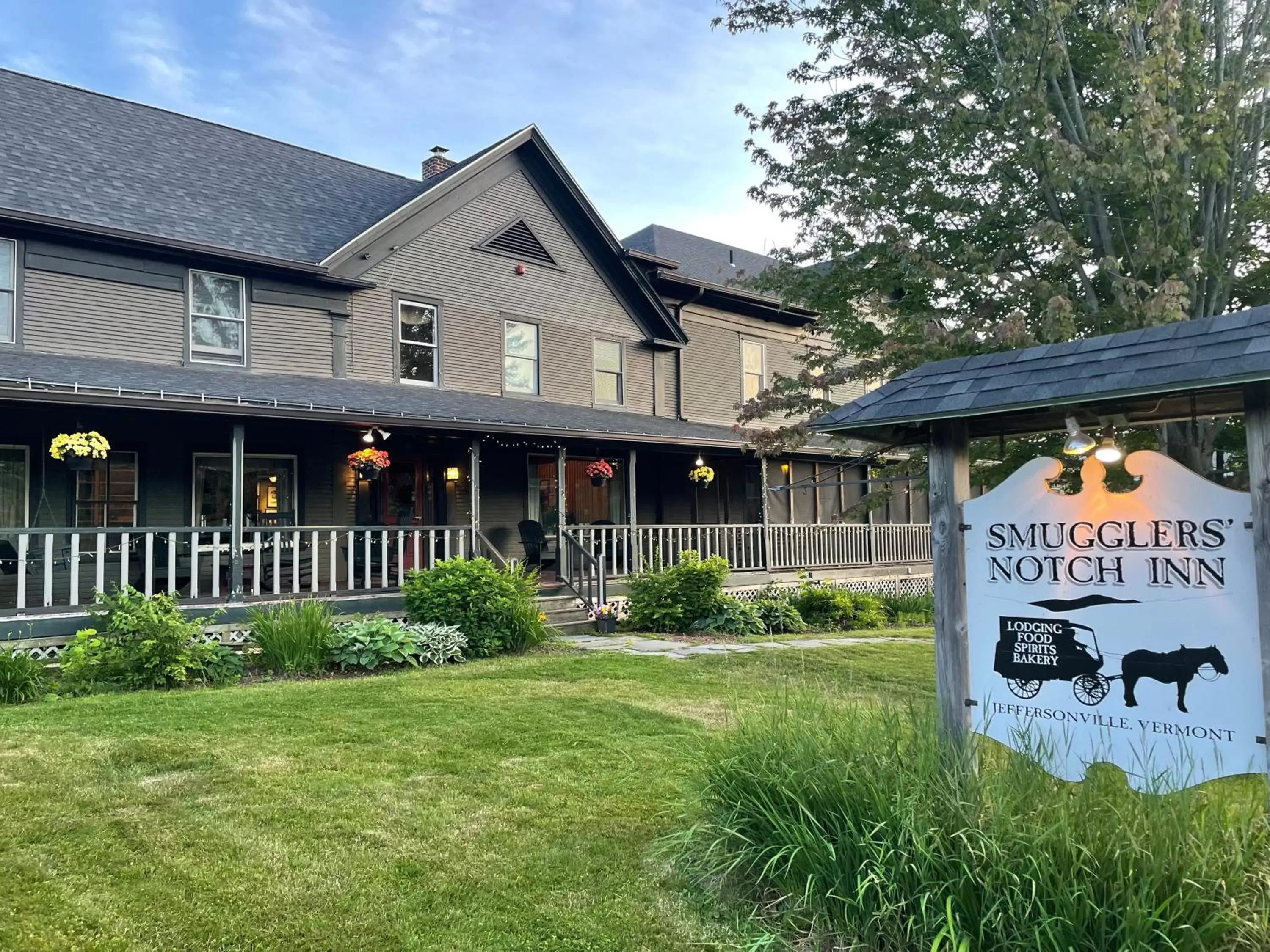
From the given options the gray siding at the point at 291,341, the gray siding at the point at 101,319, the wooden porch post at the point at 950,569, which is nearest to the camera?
the wooden porch post at the point at 950,569

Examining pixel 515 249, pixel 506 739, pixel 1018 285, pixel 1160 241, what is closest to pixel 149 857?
pixel 506 739

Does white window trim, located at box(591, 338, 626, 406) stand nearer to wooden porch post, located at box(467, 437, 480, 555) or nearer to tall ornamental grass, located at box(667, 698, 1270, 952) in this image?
wooden porch post, located at box(467, 437, 480, 555)

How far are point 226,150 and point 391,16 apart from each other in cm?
430

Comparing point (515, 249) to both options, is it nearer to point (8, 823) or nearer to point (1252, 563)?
point (8, 823)

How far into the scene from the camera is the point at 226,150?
581 inches

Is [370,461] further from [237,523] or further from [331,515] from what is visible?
[331,515]

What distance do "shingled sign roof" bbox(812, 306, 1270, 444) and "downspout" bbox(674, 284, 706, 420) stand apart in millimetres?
13118

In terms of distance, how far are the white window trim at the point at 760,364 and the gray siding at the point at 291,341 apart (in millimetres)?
8906

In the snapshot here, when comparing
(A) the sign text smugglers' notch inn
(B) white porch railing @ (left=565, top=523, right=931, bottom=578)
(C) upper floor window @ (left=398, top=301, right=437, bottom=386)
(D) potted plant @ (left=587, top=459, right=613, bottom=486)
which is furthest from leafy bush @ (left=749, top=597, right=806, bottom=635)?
(A) the sign text smugglers' notch inn

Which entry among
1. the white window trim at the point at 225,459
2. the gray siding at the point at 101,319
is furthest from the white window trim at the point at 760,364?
the gray siding at the point at 101,319

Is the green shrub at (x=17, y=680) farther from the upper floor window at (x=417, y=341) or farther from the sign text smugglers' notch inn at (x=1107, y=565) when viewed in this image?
the upper floor window at (x=417, y=341)

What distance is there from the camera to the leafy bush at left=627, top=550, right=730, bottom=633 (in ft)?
40.3

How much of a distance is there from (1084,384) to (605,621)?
9168mm

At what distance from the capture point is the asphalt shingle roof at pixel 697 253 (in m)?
19.6
